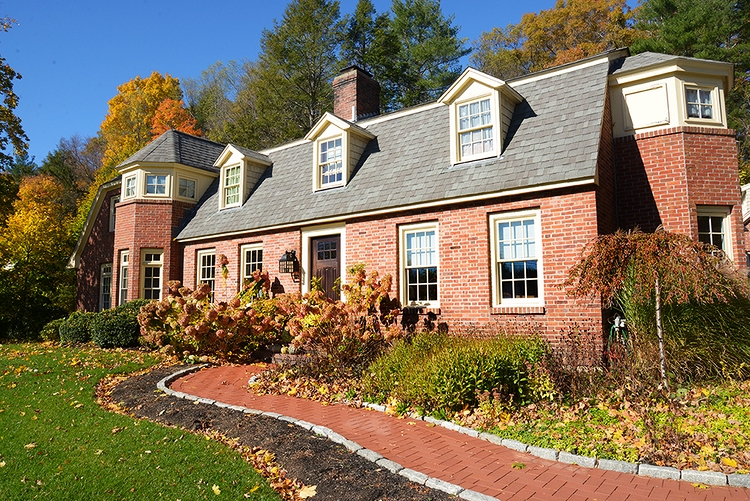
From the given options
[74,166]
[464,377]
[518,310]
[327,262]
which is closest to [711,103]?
[518,310]

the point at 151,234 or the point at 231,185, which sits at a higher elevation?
the point at 231,185

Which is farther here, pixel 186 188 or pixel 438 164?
pixel 186 188

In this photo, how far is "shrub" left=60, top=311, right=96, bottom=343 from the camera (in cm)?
1547

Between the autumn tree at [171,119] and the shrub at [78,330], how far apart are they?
832 inches

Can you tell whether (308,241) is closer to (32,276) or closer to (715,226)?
(715,226)

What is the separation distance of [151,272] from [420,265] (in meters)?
10.8

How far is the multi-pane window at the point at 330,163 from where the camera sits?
1397 centimetres

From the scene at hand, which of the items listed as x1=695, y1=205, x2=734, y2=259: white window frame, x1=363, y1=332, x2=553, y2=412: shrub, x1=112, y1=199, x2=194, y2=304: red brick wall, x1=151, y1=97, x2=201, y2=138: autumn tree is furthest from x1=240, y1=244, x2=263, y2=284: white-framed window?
x1=151, y1=97, x2=201, y2=138: autumn tree

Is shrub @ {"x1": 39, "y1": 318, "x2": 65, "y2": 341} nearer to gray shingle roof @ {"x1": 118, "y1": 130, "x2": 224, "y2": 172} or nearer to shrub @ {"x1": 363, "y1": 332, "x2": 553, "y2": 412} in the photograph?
gray shingle roof @ {"x1": 118, "y1": 130, "x2": 224, "y2": 172}

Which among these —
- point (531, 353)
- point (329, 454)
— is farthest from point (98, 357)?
point (531, 353)

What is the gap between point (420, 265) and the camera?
37.5 ft

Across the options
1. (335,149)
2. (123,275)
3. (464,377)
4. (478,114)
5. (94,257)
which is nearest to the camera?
(464,377)

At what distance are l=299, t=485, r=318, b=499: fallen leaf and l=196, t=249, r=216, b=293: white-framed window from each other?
A: 12360 mm

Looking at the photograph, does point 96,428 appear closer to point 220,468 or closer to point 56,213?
point 220,468
